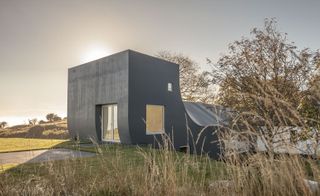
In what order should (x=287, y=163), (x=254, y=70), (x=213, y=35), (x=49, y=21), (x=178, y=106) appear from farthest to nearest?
(x=178, y=106) < (x=213, y=35) < (x=49, y=21) < (x=254, y=70) < (x=287, y=163)

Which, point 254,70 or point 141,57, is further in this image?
point 141,57

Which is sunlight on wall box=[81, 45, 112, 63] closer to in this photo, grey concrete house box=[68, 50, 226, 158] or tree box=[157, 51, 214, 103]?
grey concrete house box=[68, 50, 226, 158]

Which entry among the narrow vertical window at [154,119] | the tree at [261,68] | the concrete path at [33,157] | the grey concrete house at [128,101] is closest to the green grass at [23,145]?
the concrete path at [33,157]

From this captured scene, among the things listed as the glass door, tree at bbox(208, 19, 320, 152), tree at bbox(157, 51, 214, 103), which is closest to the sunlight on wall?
the glass door

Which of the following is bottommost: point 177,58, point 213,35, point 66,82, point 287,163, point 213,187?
point 213,187

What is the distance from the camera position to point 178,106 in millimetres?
12578

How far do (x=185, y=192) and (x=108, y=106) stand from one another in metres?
9.33

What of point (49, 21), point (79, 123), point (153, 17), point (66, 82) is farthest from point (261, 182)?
point (66, 82)

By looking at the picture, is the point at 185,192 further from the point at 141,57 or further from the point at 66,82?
the point at 66,82

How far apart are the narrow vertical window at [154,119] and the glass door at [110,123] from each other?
4.52ft

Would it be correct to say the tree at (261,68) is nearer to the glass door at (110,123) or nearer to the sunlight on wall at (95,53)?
the glass door at (110,123)

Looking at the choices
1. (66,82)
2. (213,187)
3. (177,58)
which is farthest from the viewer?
(177,58)

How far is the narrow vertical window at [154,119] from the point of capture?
1111 cm

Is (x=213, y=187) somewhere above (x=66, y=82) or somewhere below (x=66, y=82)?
below
